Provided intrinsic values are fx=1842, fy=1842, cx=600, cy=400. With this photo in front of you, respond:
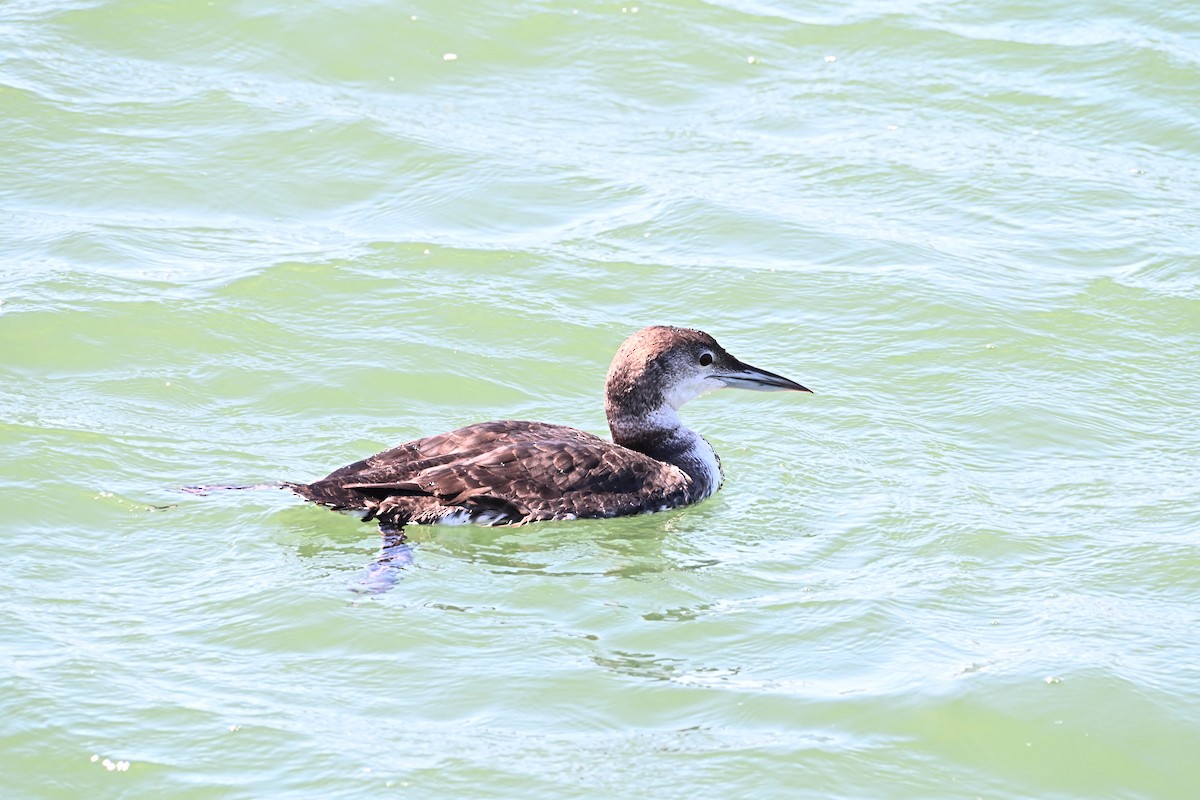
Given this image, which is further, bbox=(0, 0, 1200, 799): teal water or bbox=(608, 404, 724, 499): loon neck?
bbox=(608, 404, 724, 499): loon neck

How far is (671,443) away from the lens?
9.20 meters

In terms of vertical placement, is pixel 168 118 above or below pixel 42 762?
above

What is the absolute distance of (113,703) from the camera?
6773mm

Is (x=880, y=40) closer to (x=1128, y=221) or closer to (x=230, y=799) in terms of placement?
(x=1128, y=221)

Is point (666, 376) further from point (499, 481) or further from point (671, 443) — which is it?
point (499, 481)

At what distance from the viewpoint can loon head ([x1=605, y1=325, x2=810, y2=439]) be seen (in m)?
9.14

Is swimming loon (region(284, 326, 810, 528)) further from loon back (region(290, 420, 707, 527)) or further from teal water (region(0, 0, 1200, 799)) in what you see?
teal water (region(0, 0, 1200, 799))

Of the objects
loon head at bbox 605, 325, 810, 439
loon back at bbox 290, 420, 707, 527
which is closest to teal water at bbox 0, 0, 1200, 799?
loon back at bbox 290, 420, 707, 527

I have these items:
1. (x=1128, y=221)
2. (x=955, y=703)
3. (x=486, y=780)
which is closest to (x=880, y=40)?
(x=1128, y=221)

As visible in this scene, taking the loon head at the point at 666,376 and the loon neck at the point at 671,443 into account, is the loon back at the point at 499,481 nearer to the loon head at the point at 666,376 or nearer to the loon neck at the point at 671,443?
the loon neck at the point at 671,443

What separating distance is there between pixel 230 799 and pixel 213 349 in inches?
174

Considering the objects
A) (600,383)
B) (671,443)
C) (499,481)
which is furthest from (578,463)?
(600,383)

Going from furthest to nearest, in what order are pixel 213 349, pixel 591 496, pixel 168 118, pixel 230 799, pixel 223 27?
pixel 223 27
pixel 168 118
pixel 213 349
pixel 591 496
pixel 230 799

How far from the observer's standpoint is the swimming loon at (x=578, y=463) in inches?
328
